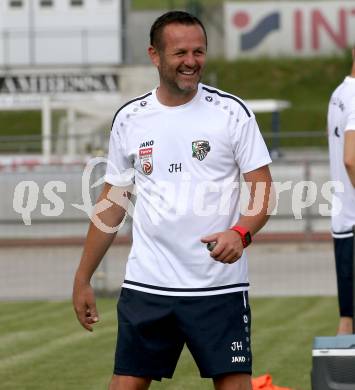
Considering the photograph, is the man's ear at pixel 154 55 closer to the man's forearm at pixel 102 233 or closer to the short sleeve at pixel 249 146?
the short sleeve at pixel 249 146

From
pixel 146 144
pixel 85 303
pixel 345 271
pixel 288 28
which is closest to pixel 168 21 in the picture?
pixel 146 144

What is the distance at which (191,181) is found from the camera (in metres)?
5.77

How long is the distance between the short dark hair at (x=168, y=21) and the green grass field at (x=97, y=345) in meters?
3.60

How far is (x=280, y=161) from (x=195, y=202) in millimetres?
15862

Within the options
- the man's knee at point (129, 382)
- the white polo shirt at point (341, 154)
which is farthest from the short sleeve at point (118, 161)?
the white polo shirt at point (341, 154)

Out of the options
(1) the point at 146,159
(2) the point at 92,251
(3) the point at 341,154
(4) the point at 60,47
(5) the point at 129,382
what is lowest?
(5) the point at 129,382

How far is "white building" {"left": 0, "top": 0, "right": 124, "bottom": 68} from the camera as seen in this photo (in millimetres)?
44625

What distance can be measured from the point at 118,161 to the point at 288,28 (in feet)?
181

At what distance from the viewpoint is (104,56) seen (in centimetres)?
4431

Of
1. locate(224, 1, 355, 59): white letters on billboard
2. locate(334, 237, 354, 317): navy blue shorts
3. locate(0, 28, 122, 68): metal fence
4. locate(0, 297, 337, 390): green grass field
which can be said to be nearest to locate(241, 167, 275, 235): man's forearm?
locate(334, 237, 354, 317): navy blue shorts

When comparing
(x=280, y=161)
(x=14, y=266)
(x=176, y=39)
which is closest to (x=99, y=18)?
(x=280, y=161)

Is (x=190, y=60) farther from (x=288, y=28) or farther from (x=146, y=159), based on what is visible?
(x=288, y=28)

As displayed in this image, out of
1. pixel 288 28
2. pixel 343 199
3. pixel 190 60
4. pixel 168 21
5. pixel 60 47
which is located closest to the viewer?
pixel 190 60

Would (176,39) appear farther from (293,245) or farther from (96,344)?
(293,245)
